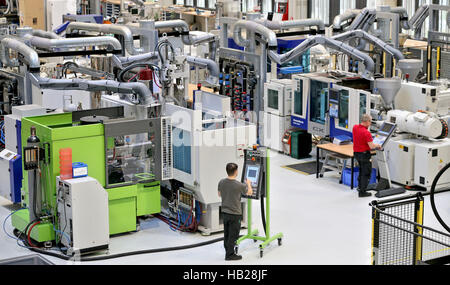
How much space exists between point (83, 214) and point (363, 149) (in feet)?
15.4

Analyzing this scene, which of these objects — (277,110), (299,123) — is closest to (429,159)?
(299,123)

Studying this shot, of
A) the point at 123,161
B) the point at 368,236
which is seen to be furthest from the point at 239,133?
the point at 368,236

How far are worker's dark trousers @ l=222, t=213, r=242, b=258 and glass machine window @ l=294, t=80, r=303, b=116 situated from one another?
18.3ft

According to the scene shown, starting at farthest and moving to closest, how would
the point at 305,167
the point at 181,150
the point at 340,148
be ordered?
the point at 305,167
the point at 340,148
the point at 181,150

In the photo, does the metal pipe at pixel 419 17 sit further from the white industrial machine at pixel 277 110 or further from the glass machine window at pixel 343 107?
the glass machine window at pixel 343 107

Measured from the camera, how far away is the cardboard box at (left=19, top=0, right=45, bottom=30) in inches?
804

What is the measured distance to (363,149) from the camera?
1231 cm

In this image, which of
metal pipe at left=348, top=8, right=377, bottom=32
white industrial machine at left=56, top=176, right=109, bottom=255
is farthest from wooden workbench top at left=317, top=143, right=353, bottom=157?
white industrial machine at left=56, top=176, right=109, bottom=255

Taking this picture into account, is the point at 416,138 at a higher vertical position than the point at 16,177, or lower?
higher

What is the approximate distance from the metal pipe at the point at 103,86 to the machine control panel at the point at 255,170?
205cm

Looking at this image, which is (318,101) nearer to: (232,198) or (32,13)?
(232,198)

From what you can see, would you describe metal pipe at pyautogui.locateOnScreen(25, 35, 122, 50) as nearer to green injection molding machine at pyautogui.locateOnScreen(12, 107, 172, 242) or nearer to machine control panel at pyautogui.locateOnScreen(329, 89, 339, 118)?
green injection molding machine at pyautogui.locateOnScreen(12, 107, 172, 242)

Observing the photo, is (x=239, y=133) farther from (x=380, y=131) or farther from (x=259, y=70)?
(x=259, y=70)

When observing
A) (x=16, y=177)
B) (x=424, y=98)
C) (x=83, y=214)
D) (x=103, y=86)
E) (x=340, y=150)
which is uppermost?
(x=103, y=86)
